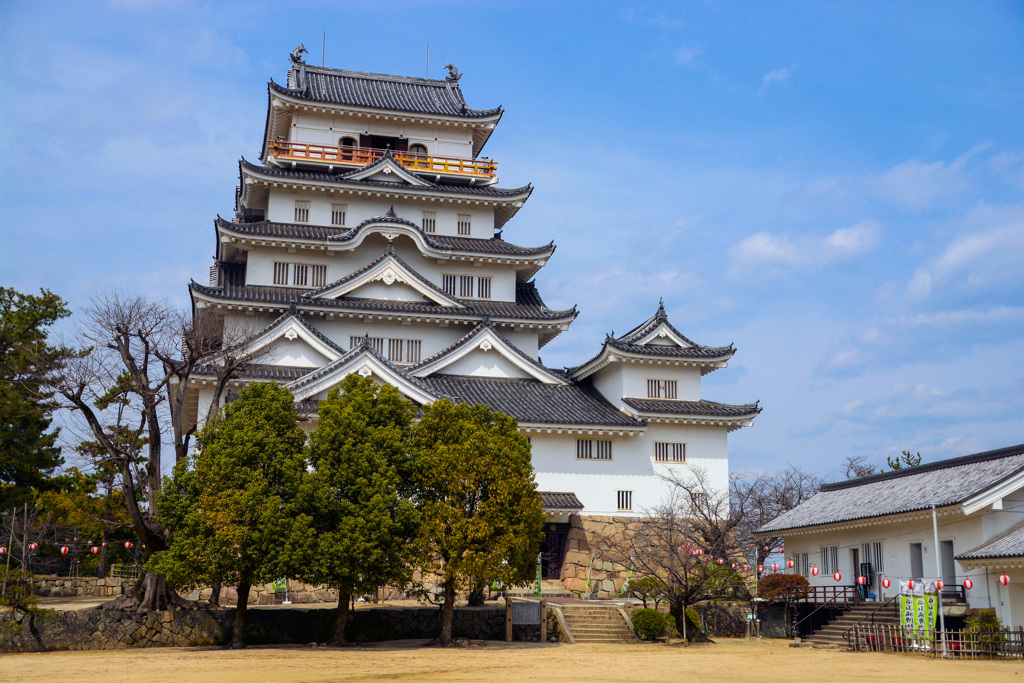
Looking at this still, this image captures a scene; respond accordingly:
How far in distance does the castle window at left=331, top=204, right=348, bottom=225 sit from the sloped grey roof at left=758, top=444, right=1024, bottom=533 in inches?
816

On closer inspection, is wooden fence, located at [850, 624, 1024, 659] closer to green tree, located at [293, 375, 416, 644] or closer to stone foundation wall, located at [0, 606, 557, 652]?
stone foundation wall, located at [0, 606, 557, 652]

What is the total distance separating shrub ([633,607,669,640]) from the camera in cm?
2481

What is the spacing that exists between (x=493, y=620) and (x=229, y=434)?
8541 millimetres

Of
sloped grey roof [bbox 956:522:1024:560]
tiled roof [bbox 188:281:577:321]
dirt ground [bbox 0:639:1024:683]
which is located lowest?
dirt ground [bbox 0:639:1024:683]

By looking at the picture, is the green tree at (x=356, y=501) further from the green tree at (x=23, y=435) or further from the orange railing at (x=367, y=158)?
the orange railing at (x=367, y=158)

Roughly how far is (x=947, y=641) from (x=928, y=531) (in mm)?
3740

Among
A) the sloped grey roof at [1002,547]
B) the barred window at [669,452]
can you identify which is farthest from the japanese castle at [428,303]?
the sloped grey roof at [1002,547]

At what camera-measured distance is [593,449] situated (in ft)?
112

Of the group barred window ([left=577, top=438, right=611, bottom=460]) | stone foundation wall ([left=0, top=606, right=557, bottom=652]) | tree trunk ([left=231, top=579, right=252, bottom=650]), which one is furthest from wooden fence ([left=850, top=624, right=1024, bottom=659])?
tree trunk ([left=231, top=579, right=252, bottom=650])

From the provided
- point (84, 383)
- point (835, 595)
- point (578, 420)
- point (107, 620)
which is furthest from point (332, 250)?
point (835, 595)

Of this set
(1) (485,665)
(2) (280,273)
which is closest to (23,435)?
(2) (280,273)

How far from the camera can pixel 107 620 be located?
22.4m

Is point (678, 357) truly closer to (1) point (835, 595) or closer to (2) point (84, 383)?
(1) point (835, 595)

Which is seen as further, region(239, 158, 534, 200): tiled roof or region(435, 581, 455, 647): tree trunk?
region(239, 158, 534, 200): tiled roof
